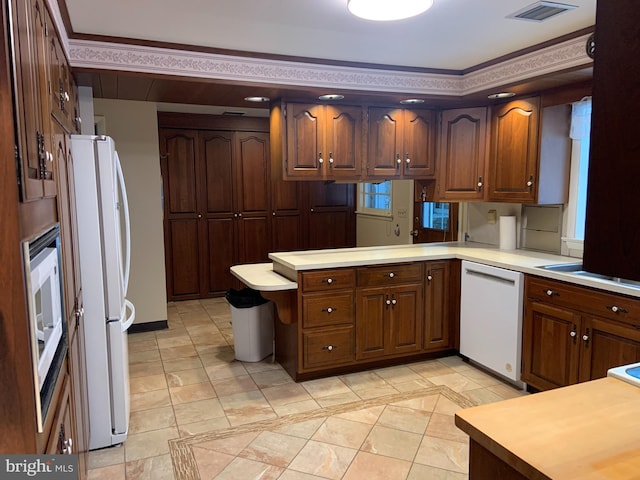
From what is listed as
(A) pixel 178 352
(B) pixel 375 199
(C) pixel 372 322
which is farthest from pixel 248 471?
(B) pixel 375 199

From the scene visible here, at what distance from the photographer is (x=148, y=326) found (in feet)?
15.8

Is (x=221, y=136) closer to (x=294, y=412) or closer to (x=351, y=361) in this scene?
(x=351, y=361)

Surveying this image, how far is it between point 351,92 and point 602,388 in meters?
2.74

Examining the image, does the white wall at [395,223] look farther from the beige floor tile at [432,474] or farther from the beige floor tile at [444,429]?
the beige floor tile at [432,474]

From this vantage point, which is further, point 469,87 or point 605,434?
point 469,87

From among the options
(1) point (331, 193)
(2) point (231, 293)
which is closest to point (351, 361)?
(2) point (231, 293)

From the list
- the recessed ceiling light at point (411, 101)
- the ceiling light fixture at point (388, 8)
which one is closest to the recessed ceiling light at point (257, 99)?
the recessed ceiling light at point (411, 101)

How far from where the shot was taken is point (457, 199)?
4117 mm

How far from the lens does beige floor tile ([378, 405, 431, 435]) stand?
2844 mm

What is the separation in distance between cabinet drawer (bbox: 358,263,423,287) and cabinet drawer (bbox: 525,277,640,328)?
0.87m

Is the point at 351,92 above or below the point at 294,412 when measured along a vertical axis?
above

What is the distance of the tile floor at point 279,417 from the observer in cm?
245

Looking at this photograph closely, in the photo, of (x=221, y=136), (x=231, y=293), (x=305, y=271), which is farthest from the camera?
(x=221, y=136)

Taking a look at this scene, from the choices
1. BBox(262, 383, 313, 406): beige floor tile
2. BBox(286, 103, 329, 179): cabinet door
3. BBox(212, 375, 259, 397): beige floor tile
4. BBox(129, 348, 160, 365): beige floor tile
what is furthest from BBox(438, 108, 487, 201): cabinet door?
BBox(129, 348, 160, 365): beige floor tile
